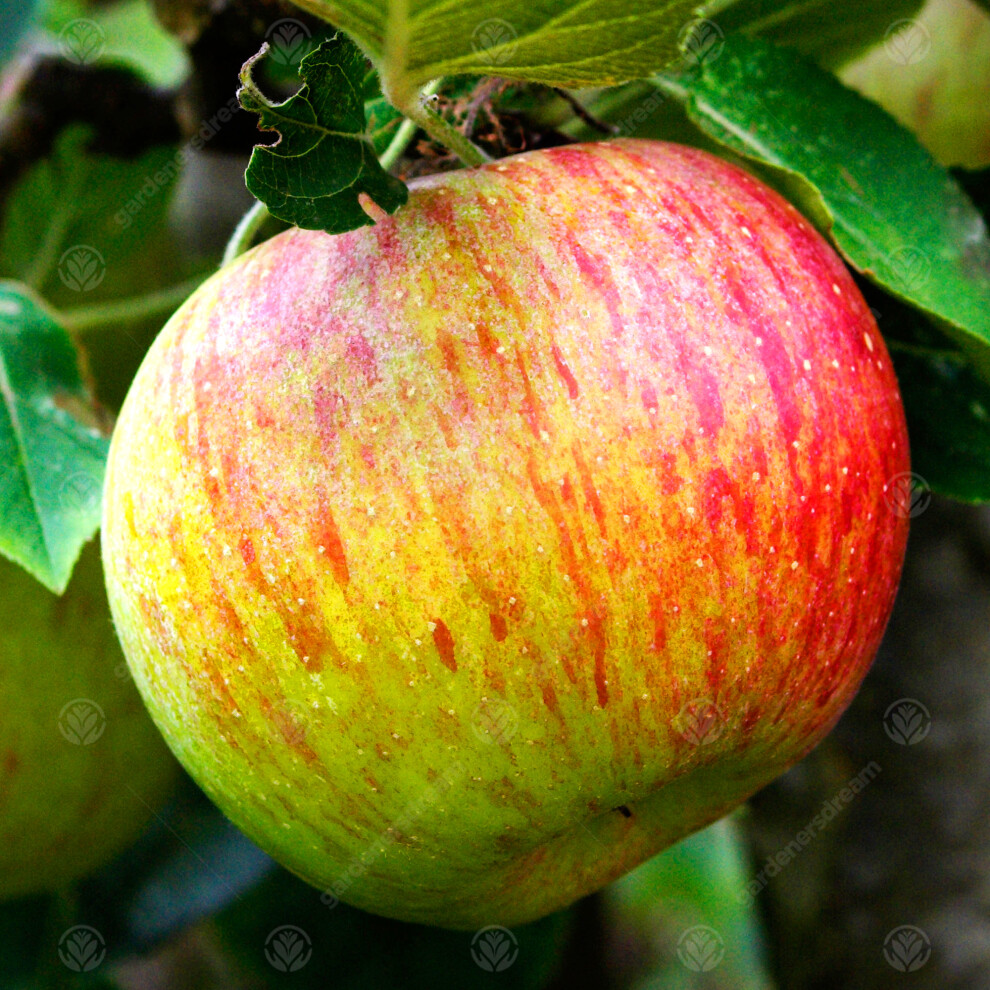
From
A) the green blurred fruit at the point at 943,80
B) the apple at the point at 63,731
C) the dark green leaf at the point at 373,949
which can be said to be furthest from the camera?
the dark green leaf at the point at 373,949

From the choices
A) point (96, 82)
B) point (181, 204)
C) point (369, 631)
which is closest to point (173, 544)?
point (369, 631)

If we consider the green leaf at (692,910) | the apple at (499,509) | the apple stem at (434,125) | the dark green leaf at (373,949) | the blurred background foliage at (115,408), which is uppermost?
the apple stem at (434,125)

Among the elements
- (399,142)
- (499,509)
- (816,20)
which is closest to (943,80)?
(816,20)

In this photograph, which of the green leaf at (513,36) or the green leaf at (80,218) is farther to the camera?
the green leaf at (80,218)

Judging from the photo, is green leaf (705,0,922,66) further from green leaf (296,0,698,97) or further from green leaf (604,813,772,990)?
green leaf (604,813,772,990)

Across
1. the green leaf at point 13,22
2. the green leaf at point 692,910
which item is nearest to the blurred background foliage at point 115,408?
the green leaf at point 13,22

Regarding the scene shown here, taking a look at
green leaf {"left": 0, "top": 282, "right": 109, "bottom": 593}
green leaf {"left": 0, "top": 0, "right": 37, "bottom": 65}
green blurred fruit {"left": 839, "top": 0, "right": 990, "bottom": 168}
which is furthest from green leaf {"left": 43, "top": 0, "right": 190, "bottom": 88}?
green blurred fruit {"left": 839, "top": 0, "right": 990, "bottom": 168}

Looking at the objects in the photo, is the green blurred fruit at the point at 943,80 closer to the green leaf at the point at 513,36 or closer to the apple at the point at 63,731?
the green leaf at the point at 513,36
